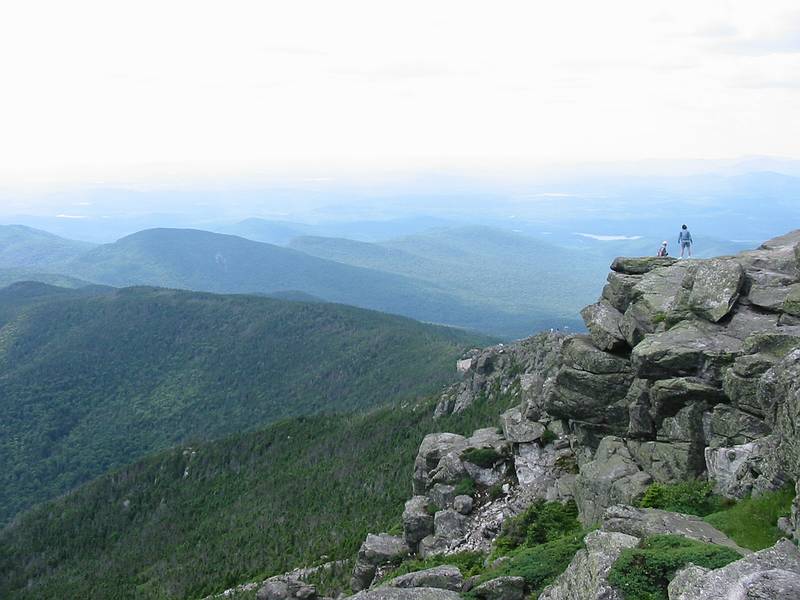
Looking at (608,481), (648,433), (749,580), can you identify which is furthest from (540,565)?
(648,433)

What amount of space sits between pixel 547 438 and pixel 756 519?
1795 centimetres

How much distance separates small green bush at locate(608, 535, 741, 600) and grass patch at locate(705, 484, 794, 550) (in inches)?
101

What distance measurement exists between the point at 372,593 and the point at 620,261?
2428 cm

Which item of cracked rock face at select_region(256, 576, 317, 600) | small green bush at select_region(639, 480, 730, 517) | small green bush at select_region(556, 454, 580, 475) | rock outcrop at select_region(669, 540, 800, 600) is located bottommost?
cracked rock face at select_region(256, 576, 317, 600)

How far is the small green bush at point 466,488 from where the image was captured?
39.1 meters

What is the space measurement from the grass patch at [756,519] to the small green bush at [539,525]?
9.00 meters

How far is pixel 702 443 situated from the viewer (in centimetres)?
2645

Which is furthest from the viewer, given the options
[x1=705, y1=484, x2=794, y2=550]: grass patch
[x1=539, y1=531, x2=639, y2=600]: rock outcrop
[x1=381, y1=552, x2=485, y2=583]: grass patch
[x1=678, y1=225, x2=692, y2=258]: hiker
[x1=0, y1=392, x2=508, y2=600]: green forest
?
[x1=0, y1=392, x2=508, y2=600]: green forest

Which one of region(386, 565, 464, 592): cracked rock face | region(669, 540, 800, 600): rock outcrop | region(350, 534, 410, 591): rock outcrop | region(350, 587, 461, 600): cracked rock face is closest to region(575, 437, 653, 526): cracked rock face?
region(386, 565, 464, 592): cracked rock face

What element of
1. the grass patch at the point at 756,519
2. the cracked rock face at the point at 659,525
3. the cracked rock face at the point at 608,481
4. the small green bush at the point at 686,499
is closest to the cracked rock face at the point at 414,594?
the cracked rock face at the point at 659,525

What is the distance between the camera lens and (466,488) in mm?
39281

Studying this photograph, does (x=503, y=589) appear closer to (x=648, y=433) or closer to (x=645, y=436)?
(x=648, y=433)

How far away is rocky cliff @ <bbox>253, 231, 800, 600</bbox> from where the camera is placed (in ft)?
63.6

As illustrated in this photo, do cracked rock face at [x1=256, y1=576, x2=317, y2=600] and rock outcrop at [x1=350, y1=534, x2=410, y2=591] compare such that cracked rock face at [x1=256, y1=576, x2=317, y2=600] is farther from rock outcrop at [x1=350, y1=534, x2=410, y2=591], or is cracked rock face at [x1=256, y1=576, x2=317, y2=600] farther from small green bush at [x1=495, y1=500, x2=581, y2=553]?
small green bush at [x1=495, y1=500, x2=581, y2=553]
